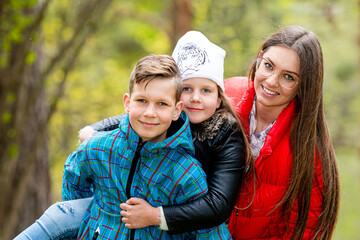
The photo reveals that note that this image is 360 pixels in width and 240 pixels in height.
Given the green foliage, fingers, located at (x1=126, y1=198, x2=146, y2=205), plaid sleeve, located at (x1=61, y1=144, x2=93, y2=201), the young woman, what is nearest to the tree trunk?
the green foliage

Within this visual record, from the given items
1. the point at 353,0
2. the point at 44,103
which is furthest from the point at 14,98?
the point at 353,0

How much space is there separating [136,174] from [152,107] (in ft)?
1.10

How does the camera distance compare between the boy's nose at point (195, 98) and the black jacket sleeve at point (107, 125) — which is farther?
the black jacket sleeve at point (107, 125)

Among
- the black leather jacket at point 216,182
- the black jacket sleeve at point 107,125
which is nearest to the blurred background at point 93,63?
the black leather jacket at point 216,182

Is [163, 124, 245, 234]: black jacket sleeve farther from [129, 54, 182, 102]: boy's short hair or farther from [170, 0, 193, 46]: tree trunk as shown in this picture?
[170, 0, 193, 46]: tree trunk

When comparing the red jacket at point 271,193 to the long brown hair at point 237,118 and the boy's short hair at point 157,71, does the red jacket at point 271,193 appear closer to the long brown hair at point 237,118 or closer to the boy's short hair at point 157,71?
the long brown hair at point 237,118

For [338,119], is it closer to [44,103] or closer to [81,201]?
[44,103]

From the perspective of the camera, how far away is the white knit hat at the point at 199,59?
229cm

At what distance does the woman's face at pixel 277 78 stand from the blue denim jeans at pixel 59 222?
3.55 ft

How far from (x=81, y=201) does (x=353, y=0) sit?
1053cm

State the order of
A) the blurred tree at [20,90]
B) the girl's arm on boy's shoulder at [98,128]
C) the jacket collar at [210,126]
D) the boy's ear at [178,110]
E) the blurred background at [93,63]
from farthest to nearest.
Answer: the blurred background at [93,63] < the blurred tree at [20,90] < the girl's arm on boy's shoulder at [98,128] < the jacket collar at [210,126] < the boy's ear at [178,110]

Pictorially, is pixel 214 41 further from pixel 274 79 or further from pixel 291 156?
pixel 291 156

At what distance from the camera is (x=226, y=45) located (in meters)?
6.71

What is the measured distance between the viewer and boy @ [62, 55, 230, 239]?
204 centimetres
